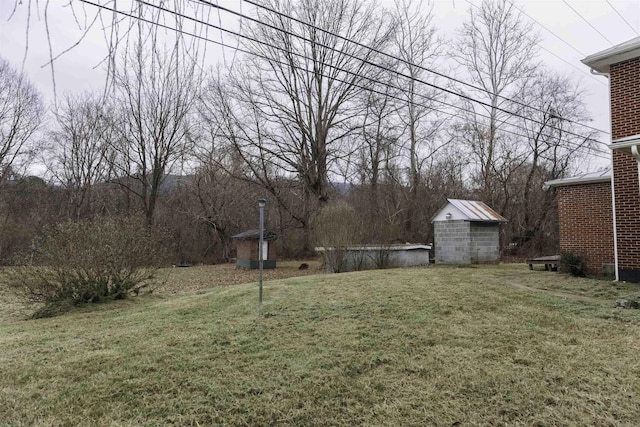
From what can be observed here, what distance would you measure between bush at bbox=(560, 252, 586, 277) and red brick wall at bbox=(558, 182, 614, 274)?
282 millimetres

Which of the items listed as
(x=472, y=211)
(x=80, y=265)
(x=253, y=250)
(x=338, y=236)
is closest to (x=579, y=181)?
(x=472, y=211)

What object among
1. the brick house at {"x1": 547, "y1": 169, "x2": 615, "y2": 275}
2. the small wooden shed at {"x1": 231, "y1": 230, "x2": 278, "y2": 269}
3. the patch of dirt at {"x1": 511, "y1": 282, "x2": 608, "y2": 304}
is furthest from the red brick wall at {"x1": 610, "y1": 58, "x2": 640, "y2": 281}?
the small wooden shed at {"x1": 231, "y1": 230, "x2": 278, "y2": 269}

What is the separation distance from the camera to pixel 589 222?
10938 mm

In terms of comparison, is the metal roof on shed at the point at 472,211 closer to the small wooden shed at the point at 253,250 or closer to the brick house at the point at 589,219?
the brick house at the point at 589,219

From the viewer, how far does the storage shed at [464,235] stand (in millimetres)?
15883

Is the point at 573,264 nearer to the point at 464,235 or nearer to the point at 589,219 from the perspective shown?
the point at 589,219

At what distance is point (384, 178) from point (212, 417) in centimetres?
2339

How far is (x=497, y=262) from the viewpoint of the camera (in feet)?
55.1

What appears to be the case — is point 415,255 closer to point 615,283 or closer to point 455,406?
point 615,283

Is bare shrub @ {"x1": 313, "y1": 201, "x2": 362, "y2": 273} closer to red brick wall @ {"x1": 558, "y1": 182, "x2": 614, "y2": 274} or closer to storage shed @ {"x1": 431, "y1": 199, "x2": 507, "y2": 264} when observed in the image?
storage shed @ {"x1": 431, "y1": 199, "x2": 507, "y2": 264}

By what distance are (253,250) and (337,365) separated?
52.7 feet

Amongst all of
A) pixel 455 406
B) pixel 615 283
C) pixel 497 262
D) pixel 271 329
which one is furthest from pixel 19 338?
pixel 497 262

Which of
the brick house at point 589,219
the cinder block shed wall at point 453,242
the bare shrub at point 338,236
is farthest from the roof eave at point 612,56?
the bare shrub at point 338,236

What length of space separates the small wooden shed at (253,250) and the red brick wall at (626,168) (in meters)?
14.4
